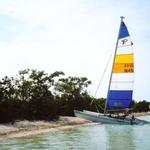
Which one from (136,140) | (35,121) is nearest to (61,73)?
(35,121)

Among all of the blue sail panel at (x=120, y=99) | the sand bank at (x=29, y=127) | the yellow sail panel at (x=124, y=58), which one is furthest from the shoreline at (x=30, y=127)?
the yellow sail panel at (x=124, y=58)

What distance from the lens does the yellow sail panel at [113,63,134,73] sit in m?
40.6

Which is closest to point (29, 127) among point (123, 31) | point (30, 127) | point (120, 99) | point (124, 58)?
point (30, 127)

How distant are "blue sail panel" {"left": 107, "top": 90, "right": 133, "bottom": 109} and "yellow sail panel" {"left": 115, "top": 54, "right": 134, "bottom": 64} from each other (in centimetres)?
327

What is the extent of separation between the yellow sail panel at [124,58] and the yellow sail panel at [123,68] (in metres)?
0.32

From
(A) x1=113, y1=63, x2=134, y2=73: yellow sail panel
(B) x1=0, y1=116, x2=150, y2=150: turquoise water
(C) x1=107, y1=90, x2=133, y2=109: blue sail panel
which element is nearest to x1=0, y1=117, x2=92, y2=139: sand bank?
(B) x1=0, y1=116, x2=150, y2=150: turquoise water

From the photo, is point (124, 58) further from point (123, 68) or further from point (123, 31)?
point (123, 31)

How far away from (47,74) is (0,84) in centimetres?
1046

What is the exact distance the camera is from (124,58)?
134 feet

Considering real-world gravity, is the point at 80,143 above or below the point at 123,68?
below

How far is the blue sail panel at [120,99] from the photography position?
41.2 m

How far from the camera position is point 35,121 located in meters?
41.0

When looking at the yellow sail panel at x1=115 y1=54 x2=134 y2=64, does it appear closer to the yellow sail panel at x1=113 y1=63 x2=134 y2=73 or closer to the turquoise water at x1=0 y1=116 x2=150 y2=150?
the yellow sail panel at x1=113 y1=63 x2=134 y2=73

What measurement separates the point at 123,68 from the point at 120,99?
3416mm
